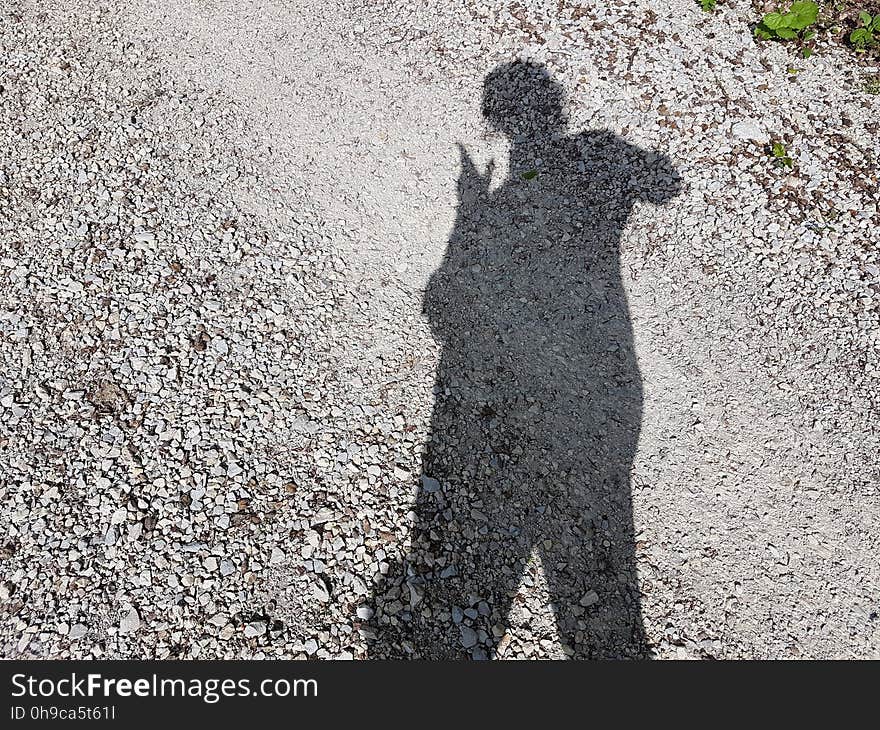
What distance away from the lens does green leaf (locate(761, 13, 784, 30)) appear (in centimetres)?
775

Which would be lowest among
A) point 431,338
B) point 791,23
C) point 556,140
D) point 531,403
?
point 531,403

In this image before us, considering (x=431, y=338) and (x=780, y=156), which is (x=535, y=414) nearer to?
(x=431, y=338)

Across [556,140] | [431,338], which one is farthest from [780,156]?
[431,338]

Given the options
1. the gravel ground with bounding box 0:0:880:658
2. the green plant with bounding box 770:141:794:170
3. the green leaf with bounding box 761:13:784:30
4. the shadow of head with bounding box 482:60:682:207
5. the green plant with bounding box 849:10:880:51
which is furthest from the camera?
the green leaf with bounding box 761:13:784:30

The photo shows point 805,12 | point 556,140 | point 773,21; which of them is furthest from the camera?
point 773,21

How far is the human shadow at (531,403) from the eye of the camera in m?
4.69

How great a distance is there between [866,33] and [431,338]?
6.51 m

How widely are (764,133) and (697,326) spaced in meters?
2.69

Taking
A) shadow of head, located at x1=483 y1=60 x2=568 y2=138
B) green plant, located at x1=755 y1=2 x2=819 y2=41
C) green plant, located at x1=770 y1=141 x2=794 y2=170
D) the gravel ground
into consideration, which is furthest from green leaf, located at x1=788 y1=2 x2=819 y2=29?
shadow of head, located at x1=483 y1=60 x2=568 y2=138

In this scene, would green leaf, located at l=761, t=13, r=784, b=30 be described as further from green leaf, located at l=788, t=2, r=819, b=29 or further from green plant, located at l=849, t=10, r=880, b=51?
green plant, located at l=849, t=10, r=880, b=51

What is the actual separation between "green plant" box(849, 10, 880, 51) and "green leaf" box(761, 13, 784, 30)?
0.85 m

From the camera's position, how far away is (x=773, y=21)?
7766 millimetres

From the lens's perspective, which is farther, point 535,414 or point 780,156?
point 780,156

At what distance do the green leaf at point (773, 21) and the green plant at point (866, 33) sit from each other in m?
0.85
